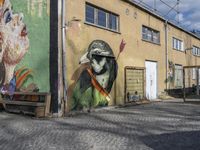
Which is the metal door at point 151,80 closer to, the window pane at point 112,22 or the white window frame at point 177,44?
the window pane at point 112,22

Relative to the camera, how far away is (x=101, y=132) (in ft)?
33.5

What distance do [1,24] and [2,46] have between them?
1085 millimetres

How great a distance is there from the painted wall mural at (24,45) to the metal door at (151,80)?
9323 millimetres

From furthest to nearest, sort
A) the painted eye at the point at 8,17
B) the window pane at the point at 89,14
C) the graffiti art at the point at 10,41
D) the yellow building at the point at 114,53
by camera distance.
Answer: the painted eye at the point at 8,17
the window pane at the point at 89,14
the graffiti art at the point at 10,41
the yellow building at the point at 114,53

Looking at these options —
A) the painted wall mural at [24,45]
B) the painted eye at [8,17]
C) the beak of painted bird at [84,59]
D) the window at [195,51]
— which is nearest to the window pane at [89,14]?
the beak of painted bird at [84,59]

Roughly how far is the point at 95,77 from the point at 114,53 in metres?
2.36

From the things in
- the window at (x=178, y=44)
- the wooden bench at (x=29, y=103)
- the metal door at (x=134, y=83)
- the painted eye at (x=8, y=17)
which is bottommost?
the wooden bench at (x=29, y=103)

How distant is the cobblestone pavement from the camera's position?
8.41 meters

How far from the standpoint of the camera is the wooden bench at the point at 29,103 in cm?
1314

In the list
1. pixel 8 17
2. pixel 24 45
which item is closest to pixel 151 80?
pixel 24 45

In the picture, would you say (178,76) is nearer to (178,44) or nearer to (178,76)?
(178,76)

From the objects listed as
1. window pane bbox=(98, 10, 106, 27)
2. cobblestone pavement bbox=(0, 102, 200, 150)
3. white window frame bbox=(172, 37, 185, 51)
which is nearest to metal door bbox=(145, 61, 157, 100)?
white window frame bbox=(172, 37, 185, 51)

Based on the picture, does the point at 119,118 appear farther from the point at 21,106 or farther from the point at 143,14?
the point at 143,14

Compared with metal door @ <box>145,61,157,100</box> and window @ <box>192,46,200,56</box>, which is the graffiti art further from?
window @ <box>192,46,200,56</box>
